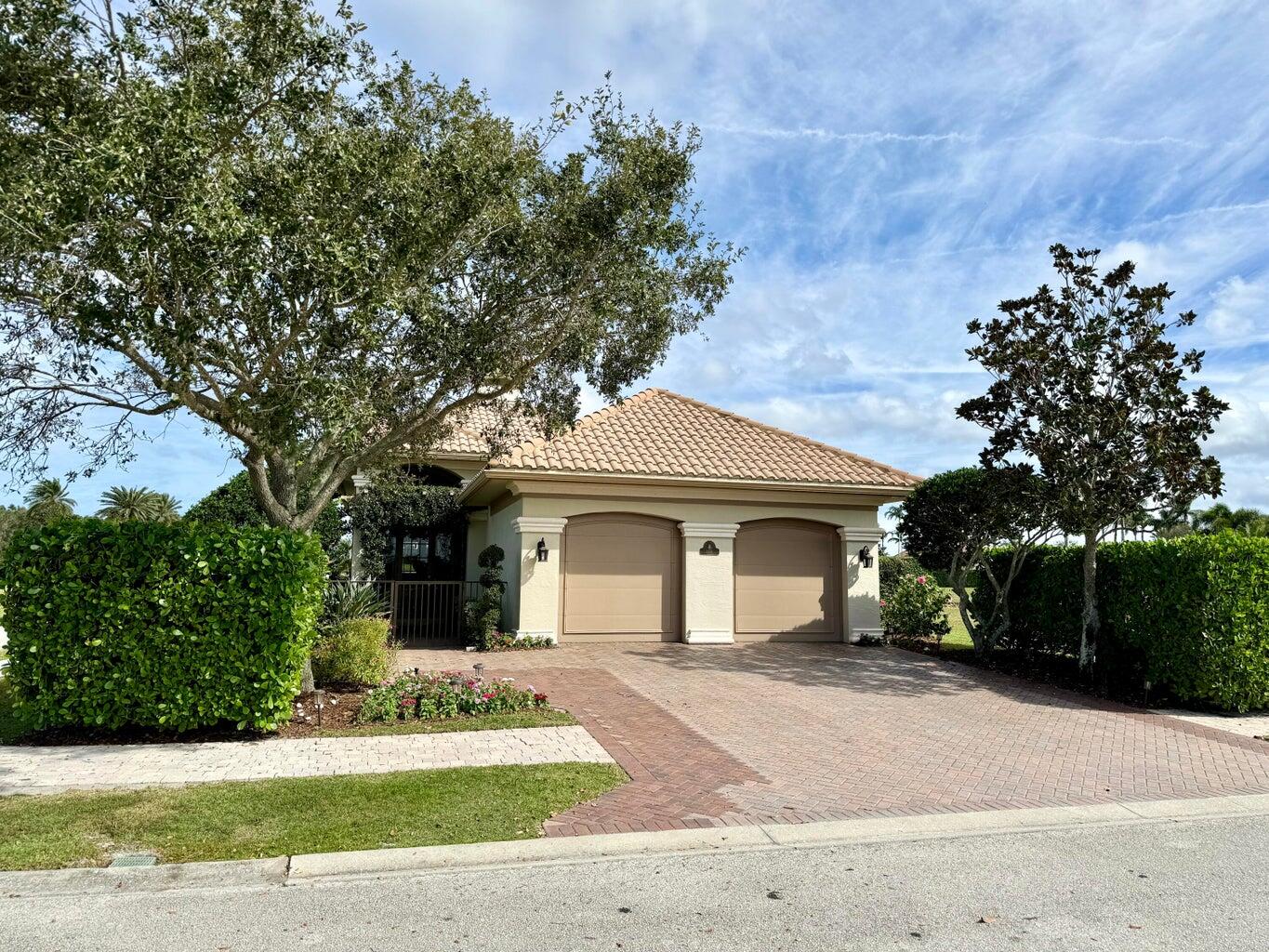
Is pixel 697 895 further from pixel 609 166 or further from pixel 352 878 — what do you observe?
pixel 609 166

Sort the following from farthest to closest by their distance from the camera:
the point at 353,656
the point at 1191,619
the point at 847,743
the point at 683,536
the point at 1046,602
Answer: the point at 683,536 → the point at 1046,602 → the point at 1191,619 → the point at 353,656 → the point at 847,743

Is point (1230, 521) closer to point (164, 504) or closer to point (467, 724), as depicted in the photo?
point (467, 724)

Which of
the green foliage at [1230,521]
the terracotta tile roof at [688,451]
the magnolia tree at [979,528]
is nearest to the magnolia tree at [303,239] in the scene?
the terracotta tile roof at [688,451]

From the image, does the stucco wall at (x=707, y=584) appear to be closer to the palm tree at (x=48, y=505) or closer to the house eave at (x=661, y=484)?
the house eave at (x=661, y=484)

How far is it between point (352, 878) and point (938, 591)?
15903mm

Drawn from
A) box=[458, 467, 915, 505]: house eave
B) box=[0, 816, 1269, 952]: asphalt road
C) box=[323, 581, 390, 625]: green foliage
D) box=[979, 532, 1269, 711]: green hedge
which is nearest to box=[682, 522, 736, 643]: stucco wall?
box=[458, 467, 915, 505]: house eave

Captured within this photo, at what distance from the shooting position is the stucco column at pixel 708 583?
16.8m

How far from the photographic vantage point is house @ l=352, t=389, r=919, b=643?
16.1m

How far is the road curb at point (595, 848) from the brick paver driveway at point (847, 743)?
23 cm

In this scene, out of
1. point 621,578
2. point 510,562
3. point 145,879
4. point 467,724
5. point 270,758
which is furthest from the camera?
point 510,562

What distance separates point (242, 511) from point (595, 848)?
17.1m

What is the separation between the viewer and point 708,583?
16.9 meters

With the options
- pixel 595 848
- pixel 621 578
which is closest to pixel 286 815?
pixel 595 848

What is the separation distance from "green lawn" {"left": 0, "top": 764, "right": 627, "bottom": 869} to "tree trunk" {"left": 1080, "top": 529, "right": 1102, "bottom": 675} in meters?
9.57
